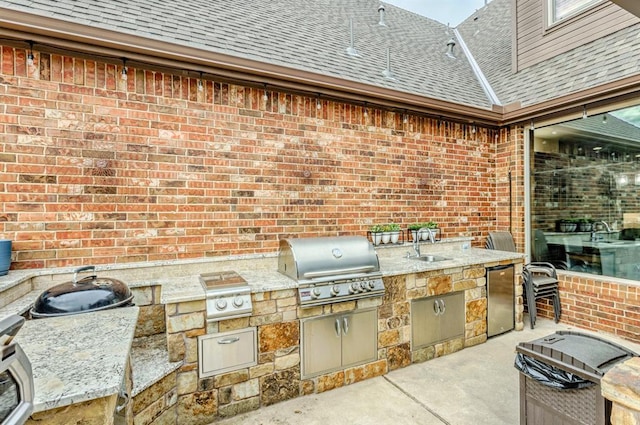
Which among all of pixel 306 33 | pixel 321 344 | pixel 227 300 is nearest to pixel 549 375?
pixel 321 344

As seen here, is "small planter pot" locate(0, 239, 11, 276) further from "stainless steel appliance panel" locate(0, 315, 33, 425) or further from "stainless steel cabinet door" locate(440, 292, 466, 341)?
"stainless steel cabinet door" locate(440, 292, 466, 341)

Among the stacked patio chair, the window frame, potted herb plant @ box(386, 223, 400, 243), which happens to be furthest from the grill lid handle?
the window frame

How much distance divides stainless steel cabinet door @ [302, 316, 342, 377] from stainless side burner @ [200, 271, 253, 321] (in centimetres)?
60

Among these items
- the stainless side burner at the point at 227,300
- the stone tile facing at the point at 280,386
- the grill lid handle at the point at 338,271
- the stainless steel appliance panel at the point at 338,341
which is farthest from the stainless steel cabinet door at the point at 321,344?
→ the stainless side burner at the point at 227,300

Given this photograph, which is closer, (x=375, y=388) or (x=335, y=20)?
(x=375, y=388)

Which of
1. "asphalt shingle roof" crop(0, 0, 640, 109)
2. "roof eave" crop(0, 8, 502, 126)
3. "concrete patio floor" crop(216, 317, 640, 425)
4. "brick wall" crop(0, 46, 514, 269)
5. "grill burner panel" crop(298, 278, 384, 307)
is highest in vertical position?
"asphalt shingle roof" crop(0, 0, 640, 109)

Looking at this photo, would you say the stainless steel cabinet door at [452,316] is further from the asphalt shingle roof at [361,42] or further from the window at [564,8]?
the window at [564,8]

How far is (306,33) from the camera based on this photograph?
4.76 metres

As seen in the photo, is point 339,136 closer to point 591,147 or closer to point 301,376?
point 301,376

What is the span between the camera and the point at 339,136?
13.7 feet

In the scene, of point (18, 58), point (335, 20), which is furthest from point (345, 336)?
point (335, 20)

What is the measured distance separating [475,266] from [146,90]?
4124 mm

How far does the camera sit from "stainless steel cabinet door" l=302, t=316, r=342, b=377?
293 cm

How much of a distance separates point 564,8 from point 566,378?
5765mm
